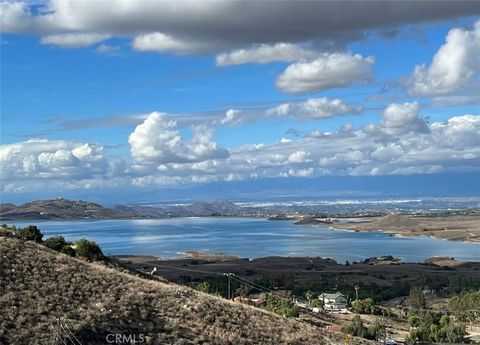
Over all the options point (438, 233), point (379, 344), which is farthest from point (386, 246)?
point (379, 344)

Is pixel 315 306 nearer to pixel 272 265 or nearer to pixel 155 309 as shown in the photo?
pixel 155 309

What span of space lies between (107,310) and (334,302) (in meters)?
33.3

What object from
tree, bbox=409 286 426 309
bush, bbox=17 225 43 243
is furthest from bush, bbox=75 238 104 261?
tree, bbox=409 286 426 309

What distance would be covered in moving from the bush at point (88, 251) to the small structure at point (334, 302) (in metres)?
23.5

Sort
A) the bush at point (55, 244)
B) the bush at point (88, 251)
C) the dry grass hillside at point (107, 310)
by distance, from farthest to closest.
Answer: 1. the bush at point (88, 251)
2. the bush at point (55, 244)
3. the dry grass hillside at point (107, 310)

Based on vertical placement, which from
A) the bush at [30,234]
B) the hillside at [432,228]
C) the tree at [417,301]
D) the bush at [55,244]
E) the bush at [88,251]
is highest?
the bush at [30,234]

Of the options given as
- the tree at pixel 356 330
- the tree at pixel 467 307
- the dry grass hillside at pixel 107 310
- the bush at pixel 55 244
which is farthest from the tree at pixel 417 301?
the bush at pixel 55 244

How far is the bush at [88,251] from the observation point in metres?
28.8

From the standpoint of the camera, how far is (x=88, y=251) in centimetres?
2930

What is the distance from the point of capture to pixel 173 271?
75.1 m

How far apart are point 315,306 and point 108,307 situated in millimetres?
28978

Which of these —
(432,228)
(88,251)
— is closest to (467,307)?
(88,251)

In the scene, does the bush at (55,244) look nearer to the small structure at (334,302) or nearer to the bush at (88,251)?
the bush at (88,251)

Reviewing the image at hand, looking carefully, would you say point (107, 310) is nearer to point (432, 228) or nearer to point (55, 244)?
point (55, 244)
